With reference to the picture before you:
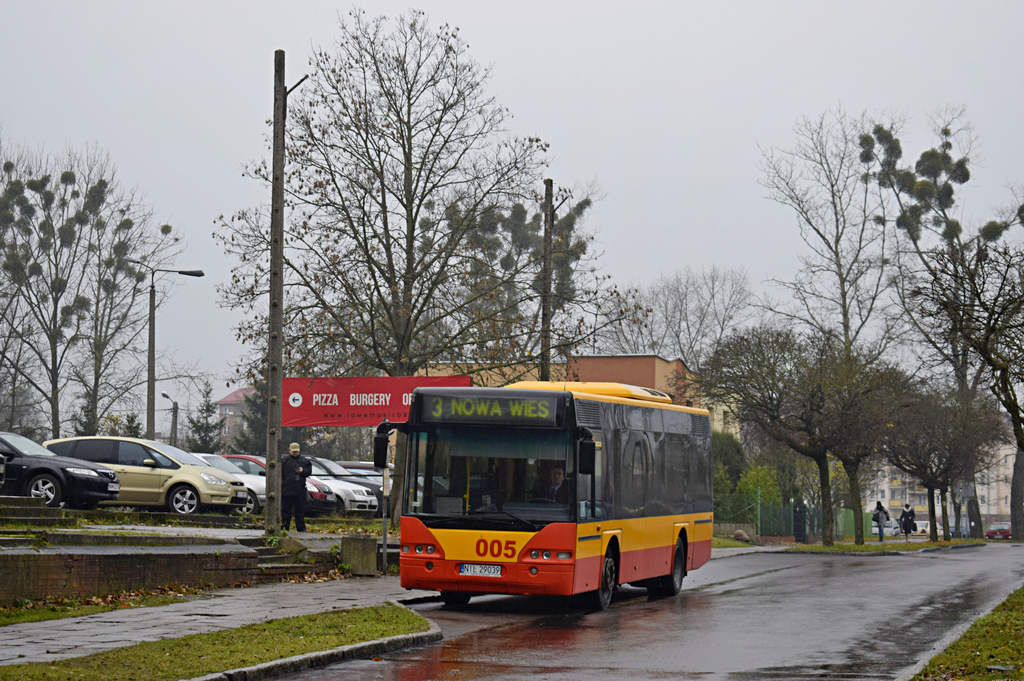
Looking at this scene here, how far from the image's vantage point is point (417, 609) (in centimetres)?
1611

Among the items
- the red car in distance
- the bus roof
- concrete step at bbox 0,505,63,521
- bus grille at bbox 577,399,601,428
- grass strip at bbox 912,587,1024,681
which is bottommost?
the red car in distance

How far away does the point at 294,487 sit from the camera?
2478cm

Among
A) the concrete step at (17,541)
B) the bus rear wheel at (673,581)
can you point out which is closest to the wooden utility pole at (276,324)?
the concrete step at (17,541)

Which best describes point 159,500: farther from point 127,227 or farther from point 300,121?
point 127,227

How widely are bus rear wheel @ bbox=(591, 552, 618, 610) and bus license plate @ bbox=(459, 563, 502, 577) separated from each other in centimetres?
173

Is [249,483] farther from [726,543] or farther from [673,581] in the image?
[726,543]

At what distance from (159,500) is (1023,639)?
59.7 ft

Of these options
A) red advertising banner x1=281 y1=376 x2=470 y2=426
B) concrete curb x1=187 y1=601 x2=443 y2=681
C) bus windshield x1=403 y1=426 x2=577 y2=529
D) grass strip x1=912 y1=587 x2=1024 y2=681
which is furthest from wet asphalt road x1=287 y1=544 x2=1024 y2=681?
red advertising banner x1=281 y1=376 x2=470 y2=426

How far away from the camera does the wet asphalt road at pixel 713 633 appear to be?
10.5 meters

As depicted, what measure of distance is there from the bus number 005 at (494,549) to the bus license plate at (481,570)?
0.47 ft

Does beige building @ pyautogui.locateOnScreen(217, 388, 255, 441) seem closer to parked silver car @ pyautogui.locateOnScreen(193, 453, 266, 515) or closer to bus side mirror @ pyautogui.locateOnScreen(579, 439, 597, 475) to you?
parked silver car @ pyautogui.locateOnScreen(193, 453, 266, 515)

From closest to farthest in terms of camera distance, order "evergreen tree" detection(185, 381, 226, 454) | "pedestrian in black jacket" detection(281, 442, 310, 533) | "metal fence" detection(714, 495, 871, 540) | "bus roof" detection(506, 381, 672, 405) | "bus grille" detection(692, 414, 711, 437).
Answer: "bus roof" detection(506, 381, 672, 405), "bus grille" detection(692, 414, 711, 437), "pedestrian in black jacket" detection(281, 442, 310, 533), "metal fence" detection(714, 495, 871, 540), "evergreen tree" detection(185, 381, 226, 454)

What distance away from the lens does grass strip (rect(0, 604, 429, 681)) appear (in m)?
8.90

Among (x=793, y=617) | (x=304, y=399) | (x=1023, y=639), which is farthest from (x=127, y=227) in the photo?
(x=1023, y=639)
